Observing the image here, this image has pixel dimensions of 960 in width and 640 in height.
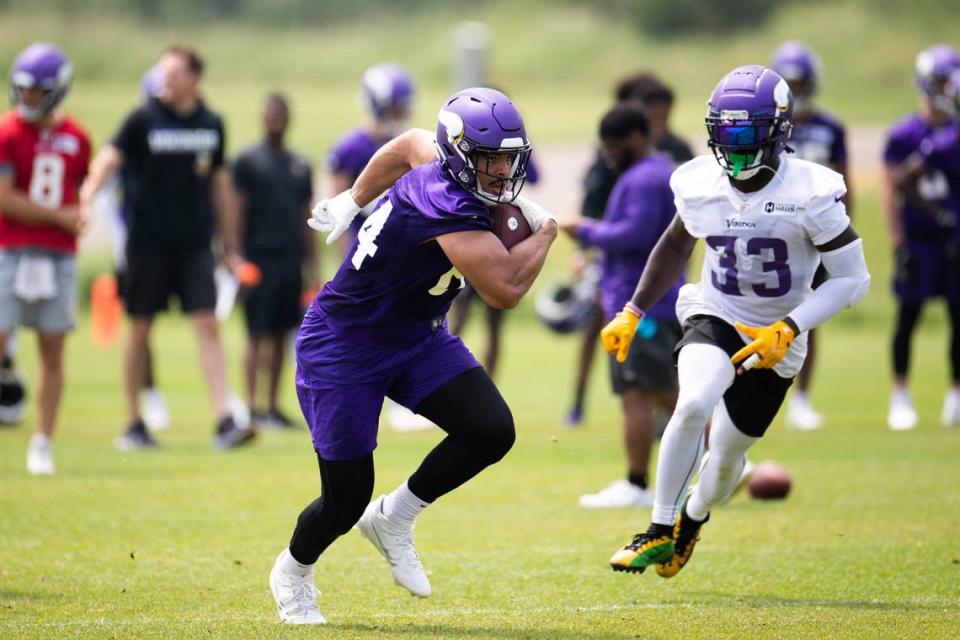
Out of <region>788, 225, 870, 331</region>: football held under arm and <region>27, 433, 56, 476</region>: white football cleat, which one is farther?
<region>27, 433, 56, 476</region>: white football cleat

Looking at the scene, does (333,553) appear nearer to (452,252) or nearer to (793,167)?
(452,252)

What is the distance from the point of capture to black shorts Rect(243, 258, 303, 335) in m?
11.9

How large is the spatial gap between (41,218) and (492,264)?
4.66 m

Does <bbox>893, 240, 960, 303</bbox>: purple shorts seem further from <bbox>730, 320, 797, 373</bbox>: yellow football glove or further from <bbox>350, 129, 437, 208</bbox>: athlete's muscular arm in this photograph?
<bbox>350, 129, 437, 208</bbox>: athlete's muscular arm

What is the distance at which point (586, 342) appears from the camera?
38.4 ft

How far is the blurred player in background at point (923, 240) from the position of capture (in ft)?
38.0

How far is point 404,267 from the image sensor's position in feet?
18.3

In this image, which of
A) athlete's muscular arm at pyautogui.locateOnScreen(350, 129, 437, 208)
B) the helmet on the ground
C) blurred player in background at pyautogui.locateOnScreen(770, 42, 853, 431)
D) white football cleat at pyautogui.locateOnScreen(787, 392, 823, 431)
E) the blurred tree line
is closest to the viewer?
athlete's muscular arm at pyautogui.locateOnScreen(350, 129, 437, 208)

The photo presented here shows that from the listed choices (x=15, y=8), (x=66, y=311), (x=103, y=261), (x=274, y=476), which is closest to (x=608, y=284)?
(x=274, y=476)

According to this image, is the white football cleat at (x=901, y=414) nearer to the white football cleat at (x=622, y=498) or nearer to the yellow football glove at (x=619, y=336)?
the white football cleat at (x=622, y=498)

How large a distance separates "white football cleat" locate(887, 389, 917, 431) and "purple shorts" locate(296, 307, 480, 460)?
651 centimetres

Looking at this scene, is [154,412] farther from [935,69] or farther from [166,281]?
[935,69]

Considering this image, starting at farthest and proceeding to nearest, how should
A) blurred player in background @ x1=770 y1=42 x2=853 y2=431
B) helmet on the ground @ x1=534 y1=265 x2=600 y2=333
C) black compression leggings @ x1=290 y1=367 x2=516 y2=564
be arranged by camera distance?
helmet on the ground @ x1=534 y1=265 x2=600 y2=333 < blurred player in background @ x1=770 y1=42 x2=853 y2=431 < black compression leggings @ x1=290 y1=367 x2=516 y2=564

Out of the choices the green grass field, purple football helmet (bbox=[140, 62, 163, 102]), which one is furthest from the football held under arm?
purple football helmet (bbox=[140, 62, 163, 102])
